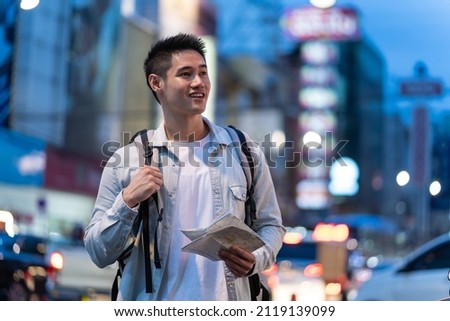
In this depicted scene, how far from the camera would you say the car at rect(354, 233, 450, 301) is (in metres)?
10.8

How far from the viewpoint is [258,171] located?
375 cm

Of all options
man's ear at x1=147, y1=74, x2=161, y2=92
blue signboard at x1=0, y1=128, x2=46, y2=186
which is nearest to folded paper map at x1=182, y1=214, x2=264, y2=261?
man's ear at x1=147, y1=74, x2=161, y2=92

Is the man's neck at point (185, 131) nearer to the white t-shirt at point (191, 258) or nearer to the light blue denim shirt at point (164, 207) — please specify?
the light blue denim shirt at point (164, 207)

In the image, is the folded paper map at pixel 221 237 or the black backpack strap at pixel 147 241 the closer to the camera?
the folded paper map at pixel 221 237

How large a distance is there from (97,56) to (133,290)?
31.1m

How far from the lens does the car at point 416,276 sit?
10.8 m

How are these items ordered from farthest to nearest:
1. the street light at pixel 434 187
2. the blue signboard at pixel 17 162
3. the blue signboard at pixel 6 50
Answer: the blue signboard at pixel 17 162
the street light at pixel 434 187
the blue signboard at pixel 6 50

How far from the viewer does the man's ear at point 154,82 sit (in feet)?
12.4

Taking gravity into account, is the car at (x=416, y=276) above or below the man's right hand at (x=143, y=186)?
below

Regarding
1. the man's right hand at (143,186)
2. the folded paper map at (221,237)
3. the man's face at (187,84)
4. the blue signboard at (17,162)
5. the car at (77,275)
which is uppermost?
the man's face at (187,84)

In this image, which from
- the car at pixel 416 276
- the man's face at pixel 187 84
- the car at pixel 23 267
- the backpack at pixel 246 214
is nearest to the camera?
the backpack at pixel 246 214

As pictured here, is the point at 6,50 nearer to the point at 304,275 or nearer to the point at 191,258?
the point at 304,275

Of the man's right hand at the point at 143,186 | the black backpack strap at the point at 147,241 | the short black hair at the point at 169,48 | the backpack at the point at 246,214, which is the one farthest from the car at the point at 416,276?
the man's right hand at the point at 143,186

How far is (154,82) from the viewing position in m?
3.81
